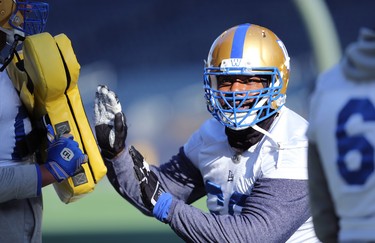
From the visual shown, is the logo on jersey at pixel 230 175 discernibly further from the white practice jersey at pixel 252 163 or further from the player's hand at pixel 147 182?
the player's hand at pixel 147 182

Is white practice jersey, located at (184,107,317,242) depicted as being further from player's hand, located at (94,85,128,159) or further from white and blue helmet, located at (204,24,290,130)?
player's hand, located at (94,85,128,159)

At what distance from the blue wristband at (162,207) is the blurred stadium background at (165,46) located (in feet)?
18.7

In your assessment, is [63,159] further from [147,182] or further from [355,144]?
[355,144]

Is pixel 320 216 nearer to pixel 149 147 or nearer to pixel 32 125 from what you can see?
pixel 32 125

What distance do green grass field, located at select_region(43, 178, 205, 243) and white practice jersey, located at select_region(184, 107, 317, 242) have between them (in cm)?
289

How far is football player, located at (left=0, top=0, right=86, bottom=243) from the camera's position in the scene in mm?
3004

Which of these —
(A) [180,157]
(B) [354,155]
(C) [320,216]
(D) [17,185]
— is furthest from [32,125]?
(B) [354,155]

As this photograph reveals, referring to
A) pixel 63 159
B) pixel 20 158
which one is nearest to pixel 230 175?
pixel 63 159

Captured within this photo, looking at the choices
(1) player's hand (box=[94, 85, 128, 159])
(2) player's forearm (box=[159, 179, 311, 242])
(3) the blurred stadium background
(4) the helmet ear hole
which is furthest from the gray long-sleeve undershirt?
(3) the blurred stadium background

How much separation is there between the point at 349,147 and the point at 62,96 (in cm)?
144

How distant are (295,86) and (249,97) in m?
6.24

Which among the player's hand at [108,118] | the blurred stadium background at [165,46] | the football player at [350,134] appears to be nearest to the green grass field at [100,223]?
the blurred stadium background at [165,46]

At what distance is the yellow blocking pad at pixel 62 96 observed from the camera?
3037mm

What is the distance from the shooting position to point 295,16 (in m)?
Answer: 9.65
